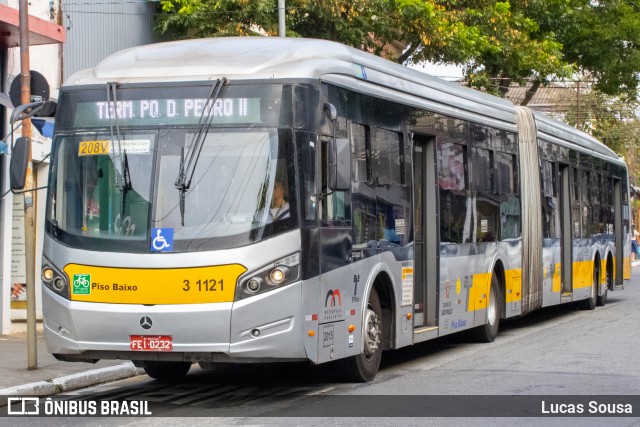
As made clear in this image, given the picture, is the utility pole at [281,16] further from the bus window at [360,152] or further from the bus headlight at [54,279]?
the bus headlight at [54,279]

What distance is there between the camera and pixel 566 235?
846 inches

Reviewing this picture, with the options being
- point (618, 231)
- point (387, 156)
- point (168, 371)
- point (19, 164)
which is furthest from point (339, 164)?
point (618, 231)

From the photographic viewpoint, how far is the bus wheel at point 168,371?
1250 cm

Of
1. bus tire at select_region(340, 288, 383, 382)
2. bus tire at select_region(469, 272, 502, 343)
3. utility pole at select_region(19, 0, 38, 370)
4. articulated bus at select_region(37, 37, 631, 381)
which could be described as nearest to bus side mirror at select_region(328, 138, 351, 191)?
articulated bus at select_region(37, 37, 631, 381)

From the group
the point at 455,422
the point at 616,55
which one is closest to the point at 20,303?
the point at 455,422

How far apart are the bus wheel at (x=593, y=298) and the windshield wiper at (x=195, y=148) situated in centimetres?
1443

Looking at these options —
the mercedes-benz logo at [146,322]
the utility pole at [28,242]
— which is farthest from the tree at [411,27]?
the mercedes-benz logo at [146,322]

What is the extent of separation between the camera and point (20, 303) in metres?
19.0

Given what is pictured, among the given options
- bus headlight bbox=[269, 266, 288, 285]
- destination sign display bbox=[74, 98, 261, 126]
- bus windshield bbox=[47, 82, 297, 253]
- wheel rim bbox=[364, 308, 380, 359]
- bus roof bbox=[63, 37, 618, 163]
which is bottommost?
wheel rim bbox=[364, 308, 380, 359]

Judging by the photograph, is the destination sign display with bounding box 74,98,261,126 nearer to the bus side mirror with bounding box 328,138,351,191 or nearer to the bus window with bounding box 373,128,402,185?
the bus side mirror with bounding box 328,138,351,191

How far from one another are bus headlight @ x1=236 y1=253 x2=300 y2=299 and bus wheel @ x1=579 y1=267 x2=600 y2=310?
14177 mm

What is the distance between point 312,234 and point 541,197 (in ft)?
31.9

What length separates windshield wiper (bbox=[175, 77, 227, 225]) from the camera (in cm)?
1030

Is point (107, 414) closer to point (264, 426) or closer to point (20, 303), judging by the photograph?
point (264, 426)
